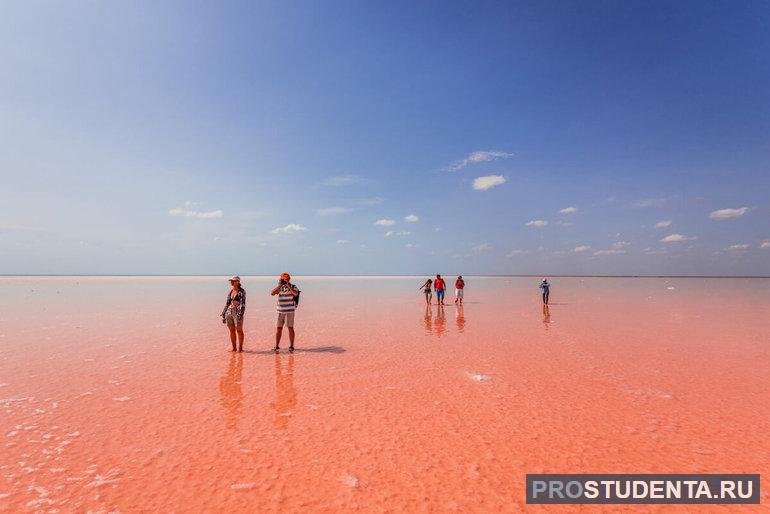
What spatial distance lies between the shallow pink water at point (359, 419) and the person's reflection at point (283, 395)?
53mm

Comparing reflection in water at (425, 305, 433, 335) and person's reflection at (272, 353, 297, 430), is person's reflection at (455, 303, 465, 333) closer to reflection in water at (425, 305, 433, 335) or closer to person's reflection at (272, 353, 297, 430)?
reflection in water at (425, 305, 433, 335)

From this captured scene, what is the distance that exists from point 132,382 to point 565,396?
9789 millimetres

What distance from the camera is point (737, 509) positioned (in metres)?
4.23

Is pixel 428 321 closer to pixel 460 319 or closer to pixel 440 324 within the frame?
pixel 440 324

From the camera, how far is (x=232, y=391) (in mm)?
7949

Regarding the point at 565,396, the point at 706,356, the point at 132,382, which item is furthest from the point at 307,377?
the point at 706,356

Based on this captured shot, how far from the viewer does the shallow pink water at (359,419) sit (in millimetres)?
4465

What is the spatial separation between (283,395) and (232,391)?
1.18 m

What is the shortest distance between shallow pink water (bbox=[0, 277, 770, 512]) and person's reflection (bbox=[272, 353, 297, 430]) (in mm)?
53

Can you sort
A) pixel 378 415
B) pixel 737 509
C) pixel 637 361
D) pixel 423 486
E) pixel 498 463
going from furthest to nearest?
pixel 637 361 → pixel 378 415 → pixel 498 463 → pixel 423 486 → pixel 737 509

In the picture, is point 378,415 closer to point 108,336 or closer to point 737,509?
point 737,509

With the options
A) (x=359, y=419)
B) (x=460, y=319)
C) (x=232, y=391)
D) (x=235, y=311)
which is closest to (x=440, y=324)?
(x=460, y=319)

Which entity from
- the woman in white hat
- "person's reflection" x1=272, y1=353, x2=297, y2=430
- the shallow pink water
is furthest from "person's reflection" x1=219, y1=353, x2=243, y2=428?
the woman in white hat

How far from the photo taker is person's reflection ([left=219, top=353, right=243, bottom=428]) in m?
6.59
